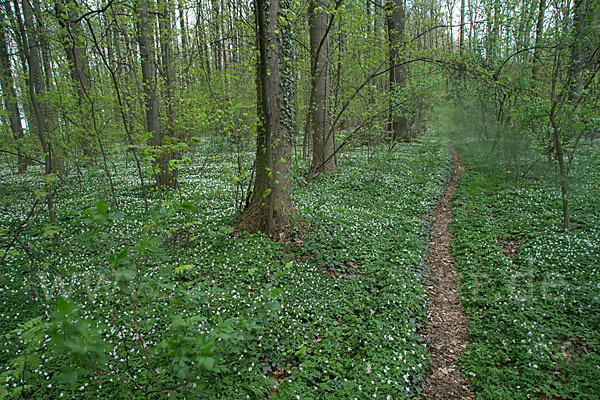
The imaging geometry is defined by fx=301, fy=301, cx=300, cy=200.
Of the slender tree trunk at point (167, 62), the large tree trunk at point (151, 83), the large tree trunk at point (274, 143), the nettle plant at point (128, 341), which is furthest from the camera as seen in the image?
the slender tree trunk at point (167, 62)

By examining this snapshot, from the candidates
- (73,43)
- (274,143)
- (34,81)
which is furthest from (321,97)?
(34,81)

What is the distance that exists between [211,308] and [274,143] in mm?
3045

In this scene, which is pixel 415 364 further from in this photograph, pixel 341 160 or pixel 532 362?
pixel 341 160

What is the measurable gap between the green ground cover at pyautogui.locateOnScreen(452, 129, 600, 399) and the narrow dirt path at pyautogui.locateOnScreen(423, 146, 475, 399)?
142mm

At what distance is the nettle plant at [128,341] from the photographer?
1868 mm

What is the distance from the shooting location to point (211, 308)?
13.1ft

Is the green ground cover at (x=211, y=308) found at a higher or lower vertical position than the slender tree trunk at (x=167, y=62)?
lower

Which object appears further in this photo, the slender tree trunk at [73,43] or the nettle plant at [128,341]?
the slender tree trunk at [73,43]

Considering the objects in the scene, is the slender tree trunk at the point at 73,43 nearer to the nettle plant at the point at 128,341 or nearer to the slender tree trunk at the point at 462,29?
the nettle plant at the point at 128,341

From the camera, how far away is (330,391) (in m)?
3.12

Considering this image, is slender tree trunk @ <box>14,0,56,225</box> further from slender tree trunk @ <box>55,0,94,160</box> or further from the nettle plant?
the nettle plant

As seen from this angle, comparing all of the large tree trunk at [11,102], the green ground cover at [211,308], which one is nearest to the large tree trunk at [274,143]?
the green ground cover at [211,308]

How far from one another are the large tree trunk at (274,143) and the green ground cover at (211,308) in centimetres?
47

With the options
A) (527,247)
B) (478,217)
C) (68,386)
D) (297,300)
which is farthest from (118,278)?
(478,217)
